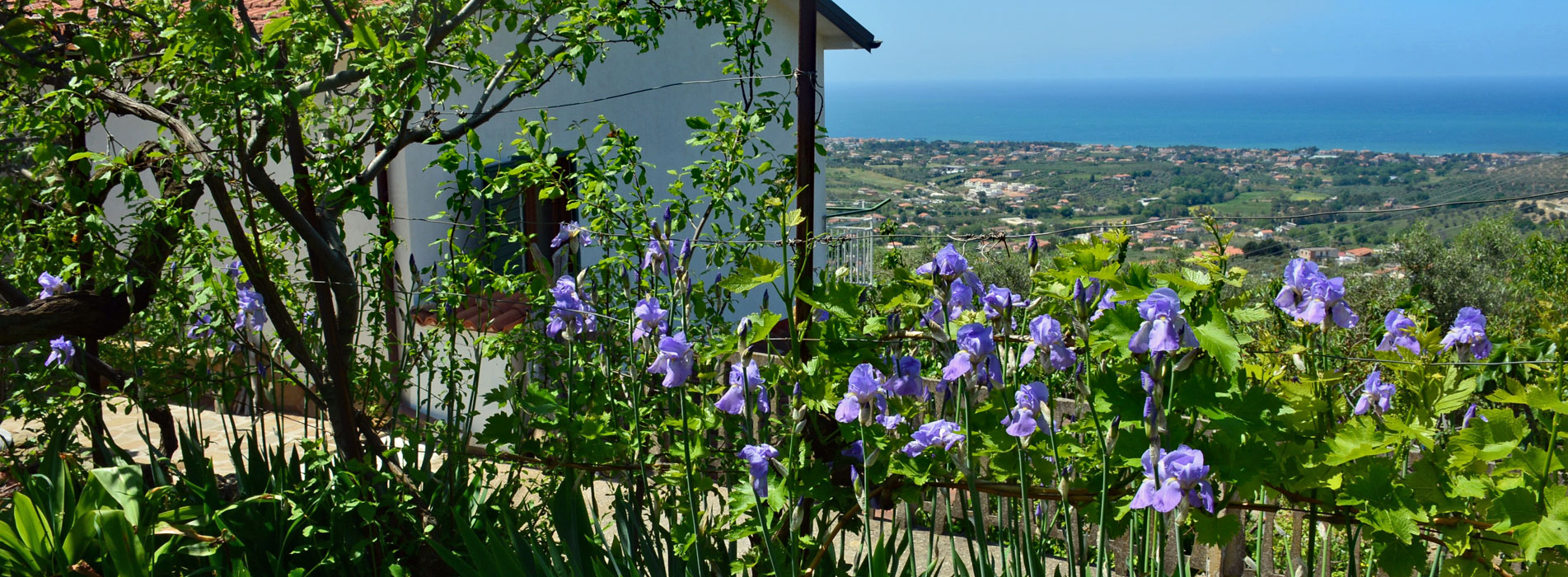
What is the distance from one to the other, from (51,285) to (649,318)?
216cm

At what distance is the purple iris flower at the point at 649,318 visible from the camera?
6.04 ft

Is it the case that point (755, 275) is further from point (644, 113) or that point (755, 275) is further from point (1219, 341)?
point (644, 113)

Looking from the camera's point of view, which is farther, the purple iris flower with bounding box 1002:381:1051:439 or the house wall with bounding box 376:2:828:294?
the house wall with bounding box 376:2:828:294

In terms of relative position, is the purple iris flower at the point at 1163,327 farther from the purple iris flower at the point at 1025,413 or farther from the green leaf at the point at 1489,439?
the green leaf at the point at 1489,439

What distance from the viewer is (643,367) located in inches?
87.7

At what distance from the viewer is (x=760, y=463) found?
5.24 ft

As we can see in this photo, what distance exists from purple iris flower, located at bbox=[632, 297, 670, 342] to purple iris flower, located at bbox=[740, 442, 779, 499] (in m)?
0.37

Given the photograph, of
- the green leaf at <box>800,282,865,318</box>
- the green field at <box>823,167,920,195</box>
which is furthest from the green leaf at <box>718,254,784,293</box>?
the green field at <box>823,167,920,195</box>

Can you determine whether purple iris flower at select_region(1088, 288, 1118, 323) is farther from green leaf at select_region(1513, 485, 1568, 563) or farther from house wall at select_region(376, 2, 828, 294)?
house wall at select_region(376, 2, 828, 294)

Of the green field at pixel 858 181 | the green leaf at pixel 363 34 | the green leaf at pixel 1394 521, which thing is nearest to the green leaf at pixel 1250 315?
the green leaf at pixel 1394 521

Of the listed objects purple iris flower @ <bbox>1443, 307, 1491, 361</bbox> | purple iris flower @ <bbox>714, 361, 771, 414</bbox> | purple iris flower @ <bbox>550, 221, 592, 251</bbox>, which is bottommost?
purple iris flower @ <bbox>714, 361, 771, 414</bbox>

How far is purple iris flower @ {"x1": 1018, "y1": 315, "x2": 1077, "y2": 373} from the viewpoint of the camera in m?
1.50

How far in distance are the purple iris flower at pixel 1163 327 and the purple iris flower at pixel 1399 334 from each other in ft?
1.92

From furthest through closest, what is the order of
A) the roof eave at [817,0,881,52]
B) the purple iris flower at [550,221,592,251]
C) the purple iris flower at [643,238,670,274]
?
the roof eave at [817,0,881,52] < the purple iris flower at [550,221,592,251] < the purple iris flower at [643,238,670,274]
